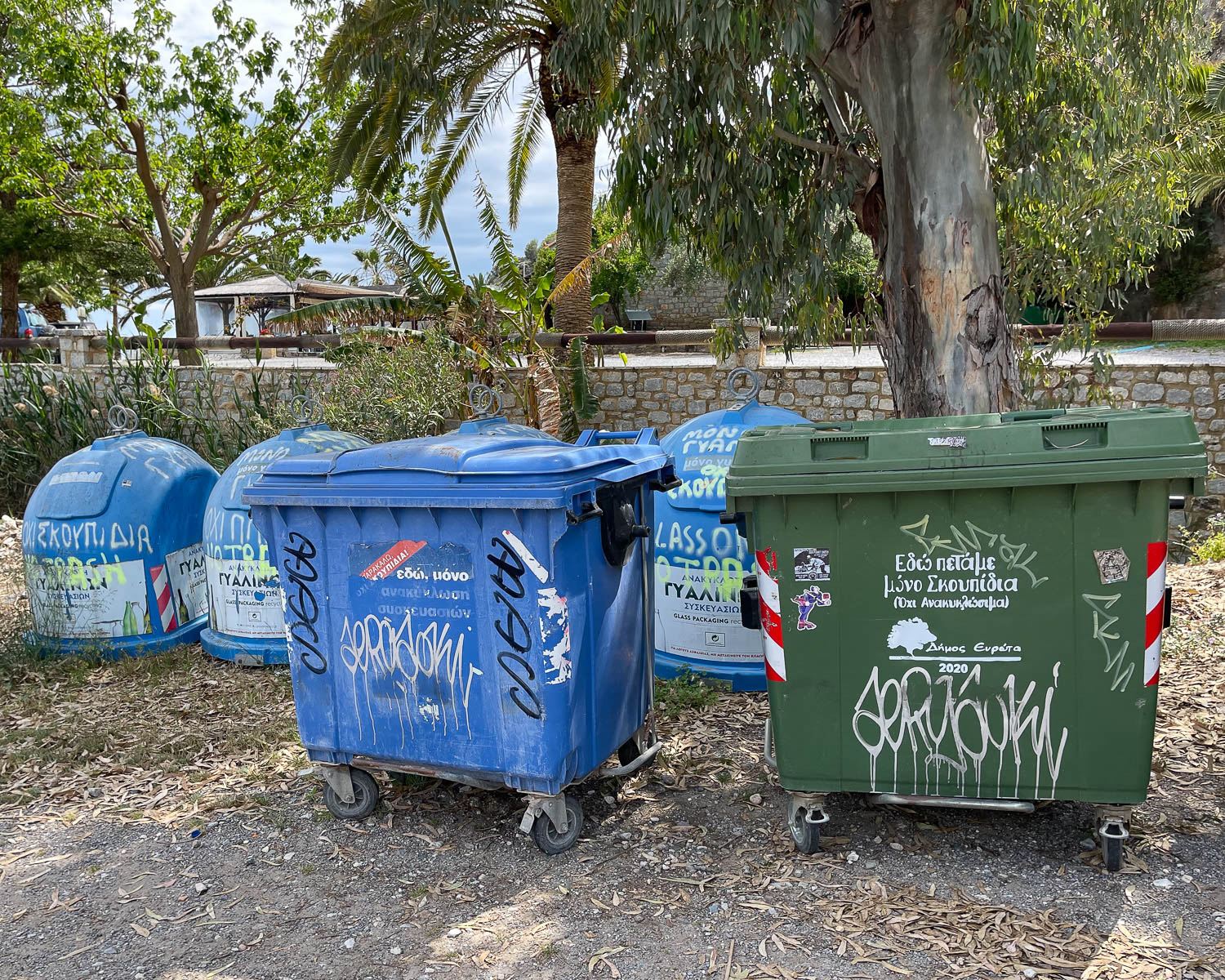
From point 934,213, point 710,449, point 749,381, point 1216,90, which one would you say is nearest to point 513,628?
point 710,449

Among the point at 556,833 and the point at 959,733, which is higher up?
the point at 959,733

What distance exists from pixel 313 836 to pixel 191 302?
16.2 m

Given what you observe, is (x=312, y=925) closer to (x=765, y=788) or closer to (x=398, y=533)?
(x=398, y=533)

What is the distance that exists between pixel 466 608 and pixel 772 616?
109 centimetres

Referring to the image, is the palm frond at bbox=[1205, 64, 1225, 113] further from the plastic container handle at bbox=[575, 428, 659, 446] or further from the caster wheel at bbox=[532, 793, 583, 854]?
the caster wheel at bbox=[532, 793, 583, 854]

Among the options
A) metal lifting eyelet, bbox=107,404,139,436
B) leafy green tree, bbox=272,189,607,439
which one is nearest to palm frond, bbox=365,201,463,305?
leafy green tree, bbox=272,189,607,439

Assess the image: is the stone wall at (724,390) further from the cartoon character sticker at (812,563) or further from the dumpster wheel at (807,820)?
the dumpster wheel at (807,820)

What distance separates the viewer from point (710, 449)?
5258mm

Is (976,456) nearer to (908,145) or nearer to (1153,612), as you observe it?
(1153,612)

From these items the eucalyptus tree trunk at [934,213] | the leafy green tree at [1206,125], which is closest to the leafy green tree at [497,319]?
the eucalyptus tree trunk at [934,213]

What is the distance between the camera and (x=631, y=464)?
12.4 feet

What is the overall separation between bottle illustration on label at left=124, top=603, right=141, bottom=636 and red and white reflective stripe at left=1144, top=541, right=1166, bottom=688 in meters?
5.52

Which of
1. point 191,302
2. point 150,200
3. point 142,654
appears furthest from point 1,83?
point 142,654

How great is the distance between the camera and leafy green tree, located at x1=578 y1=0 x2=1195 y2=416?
4.80m
